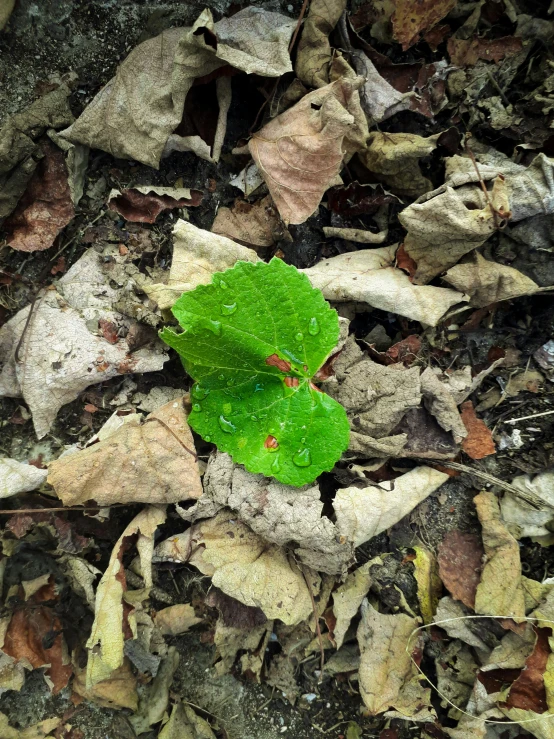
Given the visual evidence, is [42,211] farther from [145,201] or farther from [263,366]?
[263,366]

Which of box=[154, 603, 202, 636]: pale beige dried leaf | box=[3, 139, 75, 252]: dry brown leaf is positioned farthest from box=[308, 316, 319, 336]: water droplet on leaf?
box=[154, 603, 202, 636]: pale beige dried leaf

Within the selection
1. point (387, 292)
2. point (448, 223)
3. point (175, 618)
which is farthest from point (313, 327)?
point (175, 618)

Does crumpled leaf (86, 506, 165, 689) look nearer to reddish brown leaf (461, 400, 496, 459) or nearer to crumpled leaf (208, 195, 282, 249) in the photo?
crumpled leaf (208, 195, 282, 249)

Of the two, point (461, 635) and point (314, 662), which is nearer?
point (461, 635)

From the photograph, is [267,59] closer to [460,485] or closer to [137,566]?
[460,485]

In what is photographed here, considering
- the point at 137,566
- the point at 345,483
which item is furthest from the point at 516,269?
the point at 137,566

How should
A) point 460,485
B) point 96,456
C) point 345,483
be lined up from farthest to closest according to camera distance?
point 460,485 < point 345,483 < point 96,456
